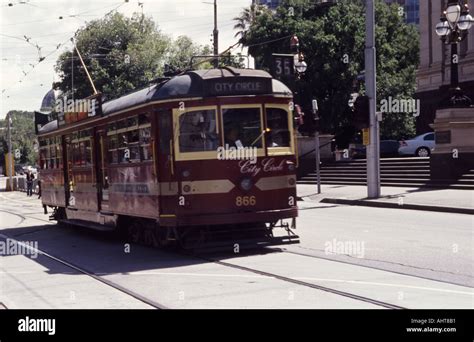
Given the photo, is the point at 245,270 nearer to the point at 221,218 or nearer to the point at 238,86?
the point at 221,218

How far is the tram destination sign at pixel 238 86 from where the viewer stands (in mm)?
12828

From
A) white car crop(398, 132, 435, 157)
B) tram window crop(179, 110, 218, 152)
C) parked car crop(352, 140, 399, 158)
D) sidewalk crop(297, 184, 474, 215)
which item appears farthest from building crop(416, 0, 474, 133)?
tram window crop(179, 110, 218, 152)

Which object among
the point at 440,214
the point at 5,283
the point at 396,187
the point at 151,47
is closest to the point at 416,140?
the point at 396,187

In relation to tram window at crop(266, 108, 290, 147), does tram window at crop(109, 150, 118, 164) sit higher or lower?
lower

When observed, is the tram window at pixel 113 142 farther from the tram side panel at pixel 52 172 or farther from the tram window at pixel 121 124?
the tram side panel at pixel 52 172

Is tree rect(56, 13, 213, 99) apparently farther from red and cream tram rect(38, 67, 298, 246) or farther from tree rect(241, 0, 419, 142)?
red and cream tram rect(38, 67, 298, 246)

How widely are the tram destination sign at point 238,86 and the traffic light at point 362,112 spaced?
40.9ft

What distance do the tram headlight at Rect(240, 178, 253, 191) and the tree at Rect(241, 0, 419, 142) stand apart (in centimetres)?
2827

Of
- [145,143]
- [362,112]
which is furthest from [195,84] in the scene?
[362,112]

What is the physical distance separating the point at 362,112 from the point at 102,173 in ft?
38.5

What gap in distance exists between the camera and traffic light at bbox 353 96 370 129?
25141 millimetres

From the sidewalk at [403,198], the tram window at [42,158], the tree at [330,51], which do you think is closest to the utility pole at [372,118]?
the sidewalk at [403,198]

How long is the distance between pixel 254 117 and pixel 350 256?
9.65 ft

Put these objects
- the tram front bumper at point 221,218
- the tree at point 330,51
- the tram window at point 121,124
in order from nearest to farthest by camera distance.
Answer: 1. the tram front bumper at point 221,218
2. the tram window at point 121,124
3. the tree at point 330,51
